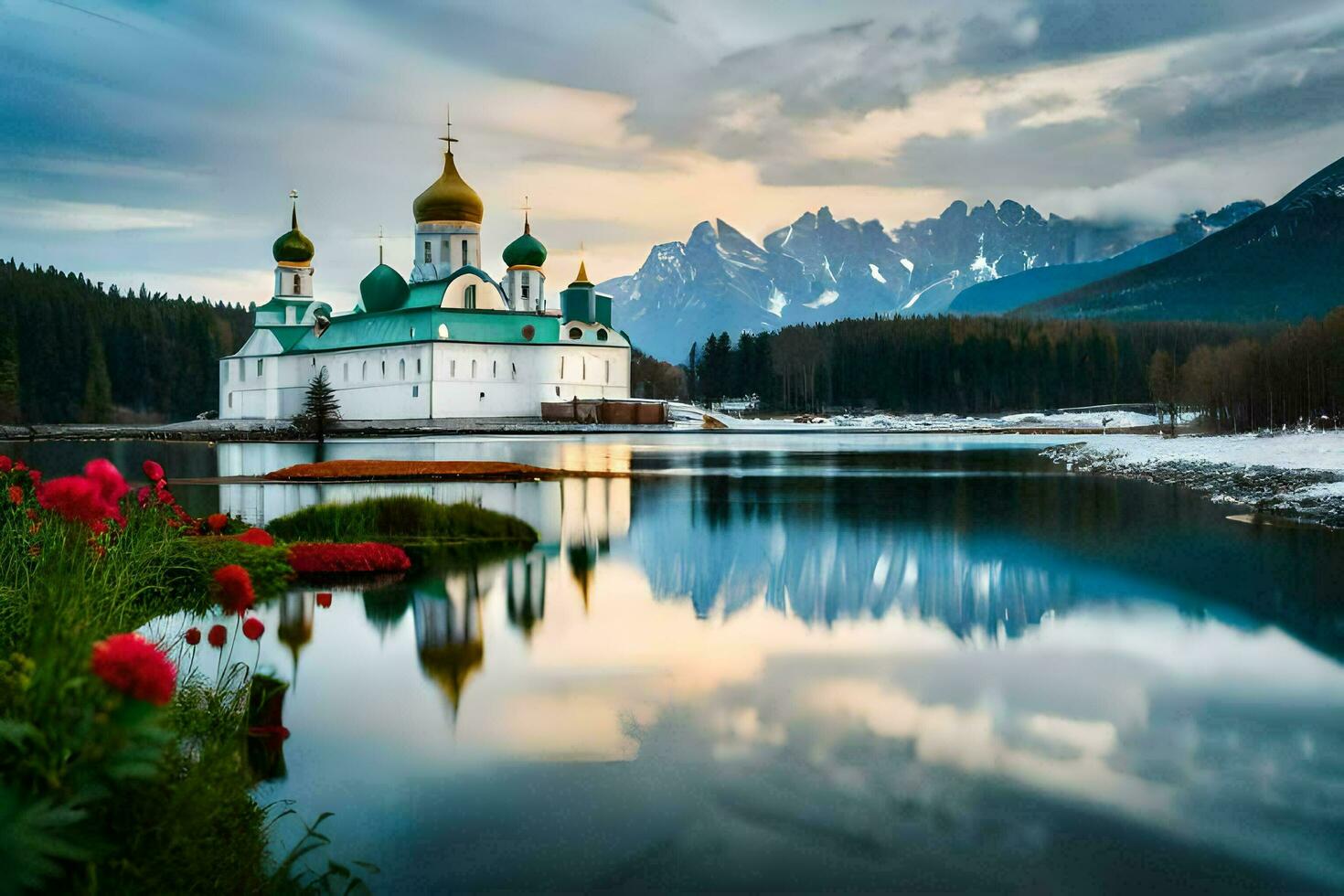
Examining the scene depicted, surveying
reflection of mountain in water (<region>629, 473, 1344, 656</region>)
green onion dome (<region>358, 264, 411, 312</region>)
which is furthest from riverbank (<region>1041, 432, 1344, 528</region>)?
green onion dome (<region>358, 264, 411, 312</region>)

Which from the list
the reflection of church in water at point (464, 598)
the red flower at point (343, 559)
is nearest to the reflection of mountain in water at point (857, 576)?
the reflection of church in water at point (464, 598)

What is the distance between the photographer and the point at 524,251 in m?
97.8

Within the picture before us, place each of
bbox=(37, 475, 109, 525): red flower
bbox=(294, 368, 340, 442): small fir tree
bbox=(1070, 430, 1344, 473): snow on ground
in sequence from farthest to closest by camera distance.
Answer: bbox=(294, 368, 340, 442): small fir tree
bbox=(1070, 430, 1344, 473): snow on ground
bbox=(37, 475, 109, 525): red flower

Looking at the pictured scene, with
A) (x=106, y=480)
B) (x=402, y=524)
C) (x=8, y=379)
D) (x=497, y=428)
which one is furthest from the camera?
(x=8, y=379)

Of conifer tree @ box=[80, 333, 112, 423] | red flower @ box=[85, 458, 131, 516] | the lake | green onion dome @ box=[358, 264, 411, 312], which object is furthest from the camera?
conifer tree @ box=[80, 333, 112, 423]

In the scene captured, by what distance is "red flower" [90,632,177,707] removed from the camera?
3.66 m

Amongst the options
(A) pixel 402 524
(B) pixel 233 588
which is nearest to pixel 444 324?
(A) pixel 402 524

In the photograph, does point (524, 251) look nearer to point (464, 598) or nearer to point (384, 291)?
point (384, 291)

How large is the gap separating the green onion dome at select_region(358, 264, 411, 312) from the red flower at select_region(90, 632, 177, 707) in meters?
97.5

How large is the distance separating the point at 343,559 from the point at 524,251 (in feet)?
278

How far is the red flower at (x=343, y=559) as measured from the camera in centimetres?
1520

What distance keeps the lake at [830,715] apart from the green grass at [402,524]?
34.5 inches

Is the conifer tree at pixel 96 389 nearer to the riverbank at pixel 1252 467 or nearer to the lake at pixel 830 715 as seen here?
the riverbank at pixel 1252 467

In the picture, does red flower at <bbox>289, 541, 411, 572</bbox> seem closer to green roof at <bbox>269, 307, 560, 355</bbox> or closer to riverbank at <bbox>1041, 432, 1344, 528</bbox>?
riverbank at <bbox>1041, 432, 1344, 528</bbox>
